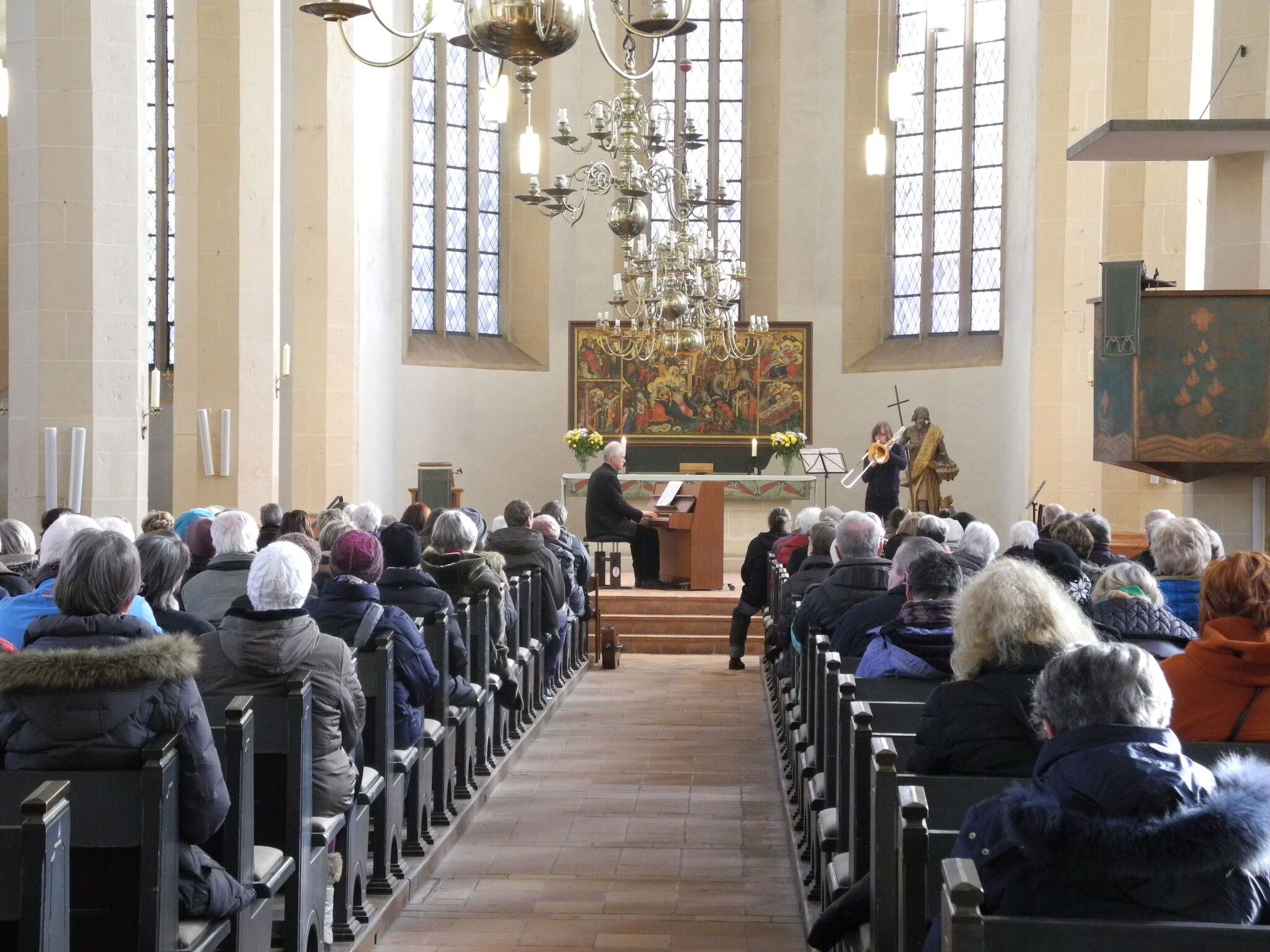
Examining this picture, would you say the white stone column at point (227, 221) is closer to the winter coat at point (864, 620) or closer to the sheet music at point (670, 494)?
the sheet music at point (670, 494)

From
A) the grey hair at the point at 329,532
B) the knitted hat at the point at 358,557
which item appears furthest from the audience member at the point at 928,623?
the grey hair at the point at 329,532

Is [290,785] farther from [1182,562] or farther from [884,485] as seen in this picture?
[884,485]

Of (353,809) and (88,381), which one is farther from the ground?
(88,381)

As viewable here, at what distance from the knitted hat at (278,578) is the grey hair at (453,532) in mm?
2948

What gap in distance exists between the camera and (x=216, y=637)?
3879 millimetres

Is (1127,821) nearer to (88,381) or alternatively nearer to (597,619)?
(88,381)

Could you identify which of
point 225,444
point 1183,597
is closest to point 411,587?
point 1183,597

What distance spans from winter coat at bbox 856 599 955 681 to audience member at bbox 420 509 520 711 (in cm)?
272

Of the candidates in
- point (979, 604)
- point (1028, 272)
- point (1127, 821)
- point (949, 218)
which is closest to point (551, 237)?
point (949, 218)

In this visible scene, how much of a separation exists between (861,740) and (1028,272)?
13.0 metres

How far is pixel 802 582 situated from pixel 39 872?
18.5ft

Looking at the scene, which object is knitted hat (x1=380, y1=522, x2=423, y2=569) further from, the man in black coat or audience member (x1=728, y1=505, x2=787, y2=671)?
the man in black coat

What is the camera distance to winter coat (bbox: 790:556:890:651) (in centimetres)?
623

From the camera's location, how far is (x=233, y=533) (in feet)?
18.0
